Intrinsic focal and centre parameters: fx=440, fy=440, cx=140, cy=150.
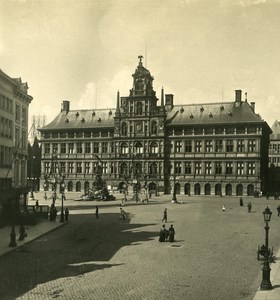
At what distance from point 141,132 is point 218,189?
62.3ft

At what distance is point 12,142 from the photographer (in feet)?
149

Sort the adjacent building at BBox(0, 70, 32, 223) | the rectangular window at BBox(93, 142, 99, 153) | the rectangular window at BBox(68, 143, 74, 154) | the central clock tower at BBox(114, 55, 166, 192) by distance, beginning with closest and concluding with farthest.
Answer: the adjacent building at BBox(0, 70, 32, 223), the central clock tower at BBox(114, 55, 166, 192), the rectangular window at BBox(93, 142, 99, 153), the rectangular window at BBox(68, 143, 74, 154)

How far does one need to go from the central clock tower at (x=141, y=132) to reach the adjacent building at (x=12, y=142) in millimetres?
38474

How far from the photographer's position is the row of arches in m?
80.7

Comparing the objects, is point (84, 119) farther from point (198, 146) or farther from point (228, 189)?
point (228, 189)

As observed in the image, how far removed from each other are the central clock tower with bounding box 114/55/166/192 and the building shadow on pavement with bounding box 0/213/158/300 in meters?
47.4

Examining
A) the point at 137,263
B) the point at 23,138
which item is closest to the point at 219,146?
the point at 23,138

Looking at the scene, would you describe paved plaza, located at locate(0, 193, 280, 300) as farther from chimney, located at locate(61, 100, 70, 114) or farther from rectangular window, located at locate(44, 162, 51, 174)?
chimney, located at locate(61, 100, 70, 114)

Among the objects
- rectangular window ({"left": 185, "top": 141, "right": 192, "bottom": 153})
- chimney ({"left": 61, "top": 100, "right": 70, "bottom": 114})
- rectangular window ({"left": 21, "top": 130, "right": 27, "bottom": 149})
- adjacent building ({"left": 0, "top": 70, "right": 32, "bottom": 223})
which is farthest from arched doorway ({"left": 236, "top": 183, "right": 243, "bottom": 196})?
rectangular window ({"left": 21, "top": 130, "right": 27, "bottom": 149})

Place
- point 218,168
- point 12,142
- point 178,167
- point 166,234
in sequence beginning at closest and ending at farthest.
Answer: point 166,234
point 12,142
point 218,168
point 178,167

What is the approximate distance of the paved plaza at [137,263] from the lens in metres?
17.9

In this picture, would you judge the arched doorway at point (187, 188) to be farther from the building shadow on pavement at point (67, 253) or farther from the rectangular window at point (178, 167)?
the building shadow on pavement at point (67, 253)

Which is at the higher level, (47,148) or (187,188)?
(47,148)

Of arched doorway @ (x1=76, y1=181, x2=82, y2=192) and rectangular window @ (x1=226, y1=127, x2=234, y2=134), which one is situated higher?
rectangular window @ (x1=226, y1=127, x2=234, y2=134)
